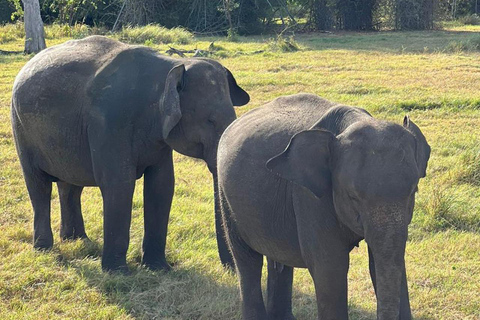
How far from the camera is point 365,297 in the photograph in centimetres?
502

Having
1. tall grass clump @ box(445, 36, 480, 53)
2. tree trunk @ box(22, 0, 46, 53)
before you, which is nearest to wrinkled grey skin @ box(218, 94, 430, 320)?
tall grass clump @ box(445, 36, 480, 53)

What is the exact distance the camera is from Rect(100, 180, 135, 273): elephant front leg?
553 cm

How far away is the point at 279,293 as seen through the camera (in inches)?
181

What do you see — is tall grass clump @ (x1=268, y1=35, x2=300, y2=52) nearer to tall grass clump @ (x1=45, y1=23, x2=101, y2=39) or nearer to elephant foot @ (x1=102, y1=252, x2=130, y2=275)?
tall grass clump @ (x1=45, y1=23, x2=101, y2=39)

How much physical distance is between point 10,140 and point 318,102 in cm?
613

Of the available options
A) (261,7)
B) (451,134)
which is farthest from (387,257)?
(261,7)

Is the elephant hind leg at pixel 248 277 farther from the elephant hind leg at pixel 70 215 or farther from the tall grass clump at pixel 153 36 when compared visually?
the tall grass clump at pixel 153 36

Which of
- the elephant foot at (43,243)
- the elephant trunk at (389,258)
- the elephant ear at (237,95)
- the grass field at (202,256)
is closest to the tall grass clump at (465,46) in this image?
the grass field at (202,256)

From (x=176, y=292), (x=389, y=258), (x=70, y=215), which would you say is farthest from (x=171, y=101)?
(x=389, y=258)

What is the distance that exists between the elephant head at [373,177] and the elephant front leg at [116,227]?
2.15 m

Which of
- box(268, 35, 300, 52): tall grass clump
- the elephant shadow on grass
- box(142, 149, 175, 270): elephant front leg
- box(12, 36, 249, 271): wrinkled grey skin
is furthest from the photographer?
box(268, 35, 300, 52): tall grass clump

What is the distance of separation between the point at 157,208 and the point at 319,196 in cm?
247

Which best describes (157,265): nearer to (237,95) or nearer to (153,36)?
(237,95)

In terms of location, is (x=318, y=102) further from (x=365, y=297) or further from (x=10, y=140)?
(x=10, y=140)
